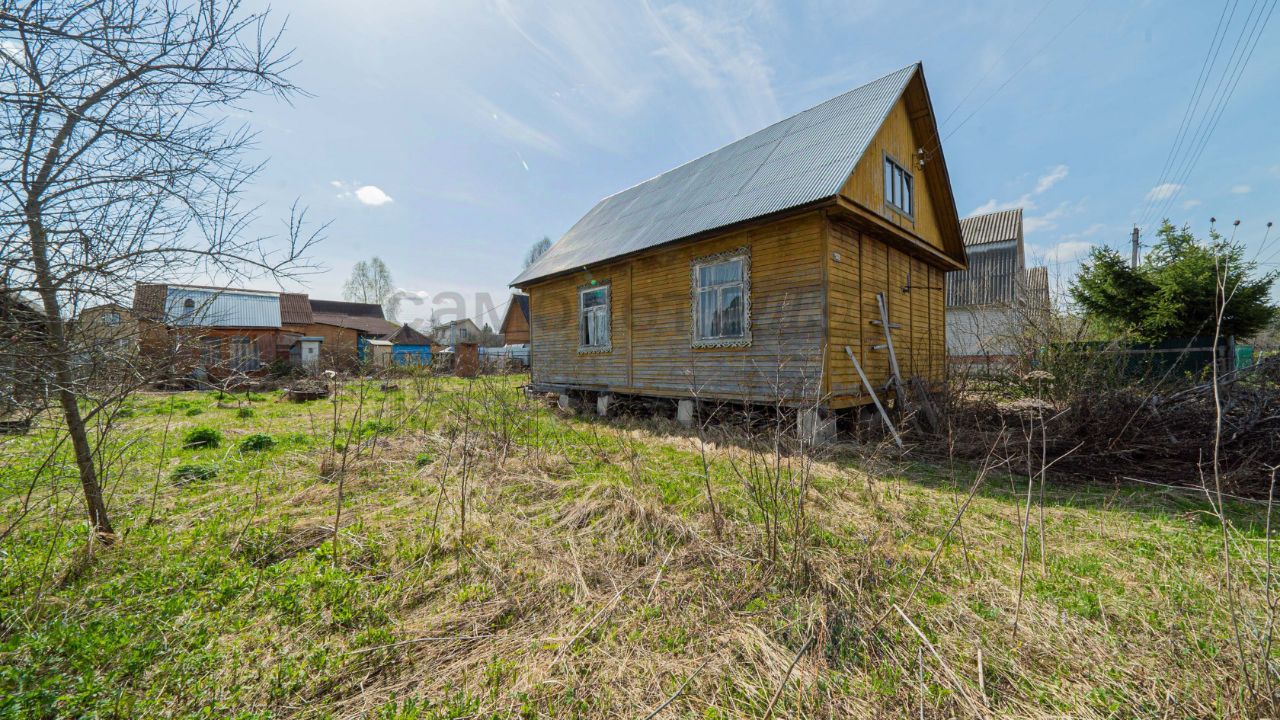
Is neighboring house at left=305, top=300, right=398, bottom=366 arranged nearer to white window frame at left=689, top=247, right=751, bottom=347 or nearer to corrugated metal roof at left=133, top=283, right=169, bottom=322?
white window frame at left=689, top=247, right=751, bottom=347

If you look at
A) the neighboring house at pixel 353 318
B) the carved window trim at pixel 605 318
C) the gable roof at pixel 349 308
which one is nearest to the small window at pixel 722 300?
the carved window trim at pixel 605 318

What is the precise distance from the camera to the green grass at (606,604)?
208cm

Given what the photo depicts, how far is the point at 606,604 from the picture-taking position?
278 centimetres

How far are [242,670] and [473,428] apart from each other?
15.1 feet

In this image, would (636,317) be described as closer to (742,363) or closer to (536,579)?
(742,363)

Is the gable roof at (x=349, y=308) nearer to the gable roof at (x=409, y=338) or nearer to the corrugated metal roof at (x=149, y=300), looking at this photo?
the gable roof at (x=409, y=338)

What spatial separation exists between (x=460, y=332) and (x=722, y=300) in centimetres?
4002

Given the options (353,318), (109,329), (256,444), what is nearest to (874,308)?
(109,329)

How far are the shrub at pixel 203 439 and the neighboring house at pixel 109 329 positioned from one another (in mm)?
5575

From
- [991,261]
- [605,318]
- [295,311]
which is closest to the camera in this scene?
[605,318]

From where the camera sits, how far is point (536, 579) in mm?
3105

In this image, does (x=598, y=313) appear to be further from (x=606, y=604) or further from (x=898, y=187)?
(x=606, y=604)

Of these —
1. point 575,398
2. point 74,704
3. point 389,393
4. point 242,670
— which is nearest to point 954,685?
point 242,670

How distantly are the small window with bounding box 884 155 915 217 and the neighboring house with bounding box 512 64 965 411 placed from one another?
0.04 metres
